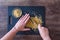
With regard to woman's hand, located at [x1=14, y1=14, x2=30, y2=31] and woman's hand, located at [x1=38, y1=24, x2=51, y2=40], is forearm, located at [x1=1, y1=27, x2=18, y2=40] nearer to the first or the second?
woman's hand, located at [x1=14, y1=14, x2=30, y2=31]

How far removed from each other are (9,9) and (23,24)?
11cm

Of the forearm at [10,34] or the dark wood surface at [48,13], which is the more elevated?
the dark wood surface at [48,13]

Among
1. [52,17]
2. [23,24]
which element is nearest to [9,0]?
[23,24]

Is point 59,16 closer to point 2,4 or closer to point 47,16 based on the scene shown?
point 47,16

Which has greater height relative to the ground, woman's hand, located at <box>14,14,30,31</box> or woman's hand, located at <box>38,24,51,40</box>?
woman's hand, located at <box>14,14,30,31</box>

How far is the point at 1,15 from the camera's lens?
0.89 m

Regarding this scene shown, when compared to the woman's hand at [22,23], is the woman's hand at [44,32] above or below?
below

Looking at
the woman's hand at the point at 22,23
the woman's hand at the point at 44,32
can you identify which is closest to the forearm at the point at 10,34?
the woman's hand at the point at 22,23

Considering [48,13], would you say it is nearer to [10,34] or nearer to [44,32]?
[44,32]

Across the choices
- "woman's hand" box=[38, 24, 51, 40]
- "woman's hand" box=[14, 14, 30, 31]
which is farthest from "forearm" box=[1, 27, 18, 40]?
"woman's hand" box=[38, 24, 51, 40]

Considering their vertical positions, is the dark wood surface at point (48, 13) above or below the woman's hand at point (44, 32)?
above

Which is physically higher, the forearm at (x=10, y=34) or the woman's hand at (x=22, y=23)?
the woman's hand at (x=22, y=23)

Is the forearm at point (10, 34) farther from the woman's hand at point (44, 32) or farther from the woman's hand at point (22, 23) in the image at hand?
the woman's hand at point (44, 32)

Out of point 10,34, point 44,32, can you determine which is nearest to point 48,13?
point 44,32
